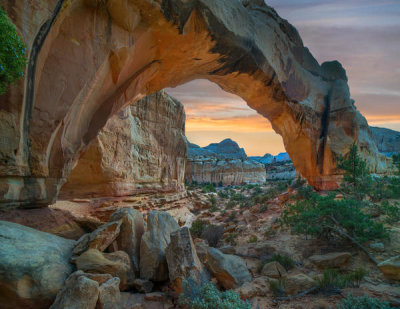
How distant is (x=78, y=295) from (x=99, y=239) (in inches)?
56.0

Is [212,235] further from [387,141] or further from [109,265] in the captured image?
[387,141]

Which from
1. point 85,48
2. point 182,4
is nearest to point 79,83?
point 85,48

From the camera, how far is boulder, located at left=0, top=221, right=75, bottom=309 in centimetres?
256

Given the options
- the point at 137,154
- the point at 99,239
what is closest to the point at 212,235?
the point at 99,239

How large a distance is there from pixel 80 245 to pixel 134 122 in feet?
27.9

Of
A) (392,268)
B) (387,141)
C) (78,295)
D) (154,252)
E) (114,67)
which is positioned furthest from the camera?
(387,141)

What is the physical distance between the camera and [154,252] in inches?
159

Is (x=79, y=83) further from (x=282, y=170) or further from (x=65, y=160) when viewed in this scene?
(x=282, y=170)

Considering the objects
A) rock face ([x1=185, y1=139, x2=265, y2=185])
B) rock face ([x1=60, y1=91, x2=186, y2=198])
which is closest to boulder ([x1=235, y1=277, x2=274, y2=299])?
rock face ([x1=60, y1=91, x2=186, y2=198])

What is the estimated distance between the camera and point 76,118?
5598 mm

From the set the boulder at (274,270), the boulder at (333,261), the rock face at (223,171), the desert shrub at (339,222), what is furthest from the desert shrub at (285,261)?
the rock face at (223,171)

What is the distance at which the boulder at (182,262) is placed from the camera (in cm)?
352

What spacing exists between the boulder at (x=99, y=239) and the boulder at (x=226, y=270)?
6.15ft

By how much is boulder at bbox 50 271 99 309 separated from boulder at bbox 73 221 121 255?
3.35 feet
